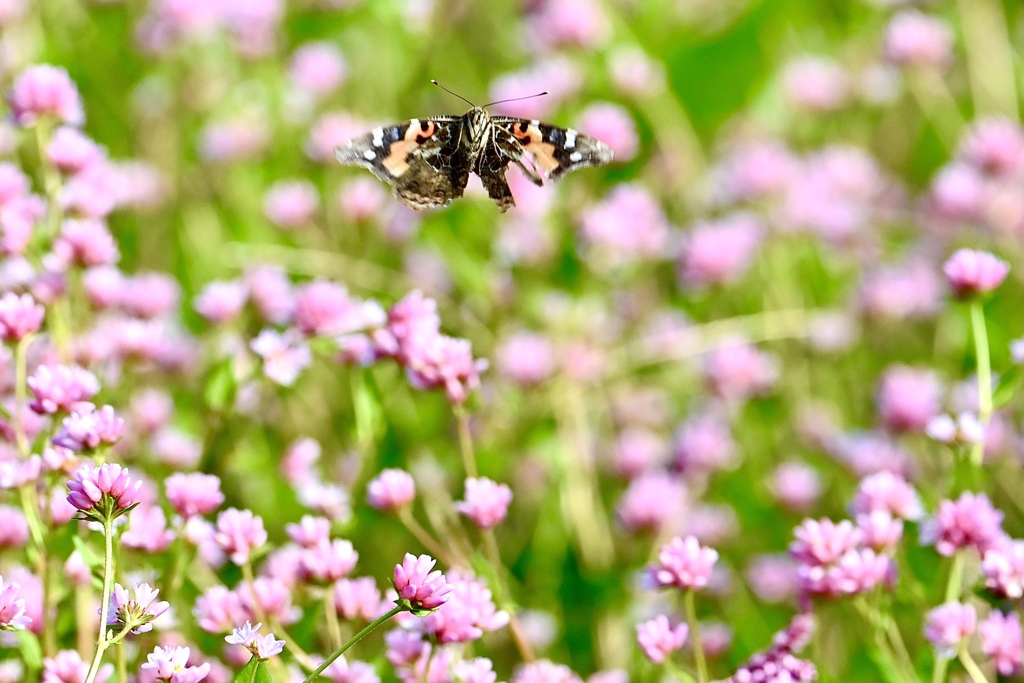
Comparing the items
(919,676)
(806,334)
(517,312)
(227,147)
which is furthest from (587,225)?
(919,676)

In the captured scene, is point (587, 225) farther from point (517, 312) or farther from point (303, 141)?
point (303, 141)

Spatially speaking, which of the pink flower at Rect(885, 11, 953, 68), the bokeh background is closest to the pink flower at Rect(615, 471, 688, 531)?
the bokeh background

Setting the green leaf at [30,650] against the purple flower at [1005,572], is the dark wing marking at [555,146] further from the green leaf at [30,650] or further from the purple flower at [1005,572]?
the green leaf at [30,650]

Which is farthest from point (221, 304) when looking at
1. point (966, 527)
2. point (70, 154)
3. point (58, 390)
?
point (966, 527)

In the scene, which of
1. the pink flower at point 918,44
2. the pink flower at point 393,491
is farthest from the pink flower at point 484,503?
the pink flower at point 918,44

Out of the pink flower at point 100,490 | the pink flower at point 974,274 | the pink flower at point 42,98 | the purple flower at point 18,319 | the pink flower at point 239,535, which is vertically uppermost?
the pink flower at point 42,98

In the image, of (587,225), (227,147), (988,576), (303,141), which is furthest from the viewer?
(303,141)

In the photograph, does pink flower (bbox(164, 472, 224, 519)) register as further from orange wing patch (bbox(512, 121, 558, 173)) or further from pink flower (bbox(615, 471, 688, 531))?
pink flower (bbox(615, 471, 688, 531))
